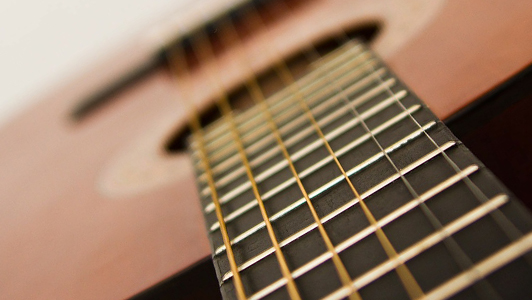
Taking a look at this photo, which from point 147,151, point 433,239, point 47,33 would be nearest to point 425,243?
point 433,239

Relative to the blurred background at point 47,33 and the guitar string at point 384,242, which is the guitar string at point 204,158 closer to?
the guitar string at point 384,242

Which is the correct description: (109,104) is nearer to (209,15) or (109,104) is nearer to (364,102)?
(209,15)

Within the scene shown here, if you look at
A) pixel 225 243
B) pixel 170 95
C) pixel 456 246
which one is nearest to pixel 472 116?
pixel 456 246

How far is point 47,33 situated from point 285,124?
1.03 metres

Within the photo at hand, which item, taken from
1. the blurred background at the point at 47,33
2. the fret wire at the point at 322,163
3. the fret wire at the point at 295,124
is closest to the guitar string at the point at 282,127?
the fret wire at the point at 295,124

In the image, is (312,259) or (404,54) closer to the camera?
(312,259)

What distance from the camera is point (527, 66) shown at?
1.45ft

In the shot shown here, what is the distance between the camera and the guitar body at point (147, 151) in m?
0.48

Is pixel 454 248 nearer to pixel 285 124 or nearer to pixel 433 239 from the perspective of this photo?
pixel 433 239

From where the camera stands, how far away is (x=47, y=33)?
1.30m

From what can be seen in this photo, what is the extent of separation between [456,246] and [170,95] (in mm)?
601

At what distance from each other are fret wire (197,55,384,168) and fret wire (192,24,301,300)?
1cm

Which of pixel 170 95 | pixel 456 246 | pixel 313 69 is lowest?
pixel 456 246

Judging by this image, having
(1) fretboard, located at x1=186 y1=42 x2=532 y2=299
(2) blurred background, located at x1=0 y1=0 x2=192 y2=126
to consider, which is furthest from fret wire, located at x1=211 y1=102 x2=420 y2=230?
(2) blurred background, located at x1=0 y1=0 x2=192 y2=126
